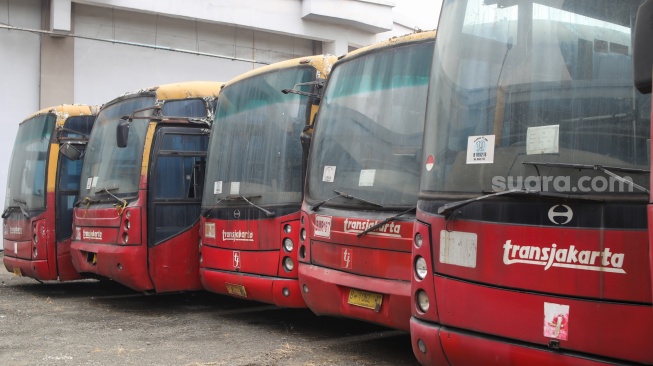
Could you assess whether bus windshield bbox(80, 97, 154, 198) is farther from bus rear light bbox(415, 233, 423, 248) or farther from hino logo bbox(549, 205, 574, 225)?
hino logo bbox(549, 205, 574, 225)

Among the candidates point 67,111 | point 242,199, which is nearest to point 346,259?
point 242,199

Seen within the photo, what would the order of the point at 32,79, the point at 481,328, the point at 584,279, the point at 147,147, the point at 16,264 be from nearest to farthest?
1. the point at 584,279
2. the point at 481,328
3. the point at 147,147
4. the point at 16,264
5. the point at 32,79

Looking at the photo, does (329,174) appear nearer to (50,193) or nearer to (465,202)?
(465,202)

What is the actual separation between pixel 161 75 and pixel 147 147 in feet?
37.0

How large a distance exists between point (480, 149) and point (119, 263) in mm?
5891

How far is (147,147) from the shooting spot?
944cm

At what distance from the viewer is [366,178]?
6.62 m

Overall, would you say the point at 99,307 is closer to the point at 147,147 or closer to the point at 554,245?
the point at 147,147

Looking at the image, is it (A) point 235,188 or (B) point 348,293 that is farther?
(A) point 235,188

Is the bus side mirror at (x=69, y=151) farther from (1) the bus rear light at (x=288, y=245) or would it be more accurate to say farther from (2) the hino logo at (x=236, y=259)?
(1) the bus rear light at (x=288, y=245)

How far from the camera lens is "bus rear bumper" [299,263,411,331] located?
19.9 ft

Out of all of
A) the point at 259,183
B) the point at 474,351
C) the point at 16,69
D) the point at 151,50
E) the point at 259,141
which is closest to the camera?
the point at 474,351

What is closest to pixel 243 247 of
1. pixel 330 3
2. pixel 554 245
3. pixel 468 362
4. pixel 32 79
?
pixel 468 362

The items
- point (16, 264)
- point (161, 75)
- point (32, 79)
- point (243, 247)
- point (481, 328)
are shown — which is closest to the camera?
point (481, 328)
